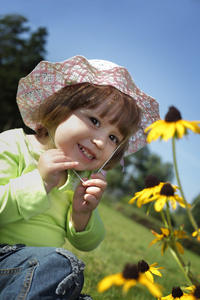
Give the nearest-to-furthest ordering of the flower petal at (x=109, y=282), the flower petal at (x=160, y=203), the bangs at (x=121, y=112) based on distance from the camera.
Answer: the flower petal at (x=109, y=282) < the flower petal at (x=160, y=203) < the bangs at (x=121, y=112)

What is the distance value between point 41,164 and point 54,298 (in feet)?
2.35

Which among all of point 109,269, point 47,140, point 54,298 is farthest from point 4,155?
point 109,269

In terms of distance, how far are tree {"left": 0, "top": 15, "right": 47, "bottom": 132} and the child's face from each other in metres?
22.8

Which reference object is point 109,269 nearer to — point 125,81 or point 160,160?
point 125,81

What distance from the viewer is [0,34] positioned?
28.2 meters

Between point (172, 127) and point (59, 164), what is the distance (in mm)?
880

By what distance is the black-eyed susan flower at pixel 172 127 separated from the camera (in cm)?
110

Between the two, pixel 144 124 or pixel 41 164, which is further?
pixel 144 124

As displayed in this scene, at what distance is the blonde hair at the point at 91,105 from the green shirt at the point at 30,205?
10.9 inches

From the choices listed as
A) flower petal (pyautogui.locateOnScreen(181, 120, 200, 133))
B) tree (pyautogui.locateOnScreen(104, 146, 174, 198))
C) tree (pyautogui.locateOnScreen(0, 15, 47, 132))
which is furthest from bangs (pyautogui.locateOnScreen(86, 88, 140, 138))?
tree (pyautogui.locateOnScreen(104, 146, 174, 198))

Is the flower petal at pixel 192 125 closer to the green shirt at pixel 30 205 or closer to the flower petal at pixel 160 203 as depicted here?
the flower petal at pixel 160 203

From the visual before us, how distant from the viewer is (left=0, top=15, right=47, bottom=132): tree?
24.8m

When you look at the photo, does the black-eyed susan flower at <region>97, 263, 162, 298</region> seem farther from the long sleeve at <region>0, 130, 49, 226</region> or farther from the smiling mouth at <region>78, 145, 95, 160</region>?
the smiling mouth at <region>78, 145, 95, 160</region>

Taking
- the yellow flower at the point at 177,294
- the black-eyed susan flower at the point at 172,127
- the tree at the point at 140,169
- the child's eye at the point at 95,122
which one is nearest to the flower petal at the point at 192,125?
the black-eyed susan flower at the point at 172,127
